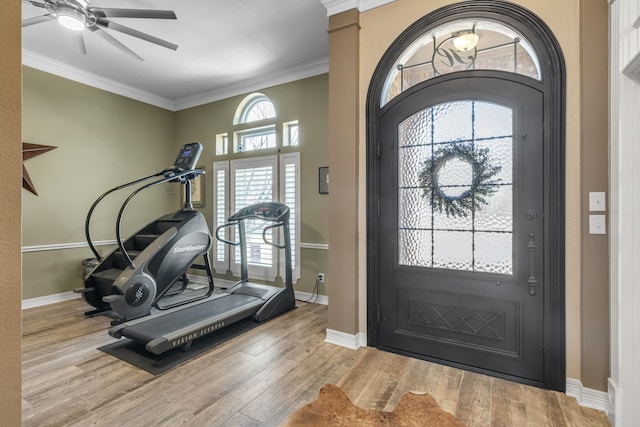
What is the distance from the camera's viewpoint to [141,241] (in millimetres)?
3871

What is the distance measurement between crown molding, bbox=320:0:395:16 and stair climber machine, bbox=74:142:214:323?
2.10 m

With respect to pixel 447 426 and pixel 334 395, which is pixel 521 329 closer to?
pixel 447 426

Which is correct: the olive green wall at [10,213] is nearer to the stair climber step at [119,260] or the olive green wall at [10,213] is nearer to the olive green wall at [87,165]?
the stair climber step at [119,260]

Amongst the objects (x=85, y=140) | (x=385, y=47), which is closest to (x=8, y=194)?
(x=385, y=47)

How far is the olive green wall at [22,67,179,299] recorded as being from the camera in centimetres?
381

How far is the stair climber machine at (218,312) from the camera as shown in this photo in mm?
2543

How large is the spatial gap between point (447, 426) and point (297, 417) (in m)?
0.83

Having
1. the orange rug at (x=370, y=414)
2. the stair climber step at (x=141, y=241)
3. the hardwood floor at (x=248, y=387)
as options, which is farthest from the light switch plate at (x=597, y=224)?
the stair climber step at (x=141, y=241)

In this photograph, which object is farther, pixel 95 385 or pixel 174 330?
pixel 174 330

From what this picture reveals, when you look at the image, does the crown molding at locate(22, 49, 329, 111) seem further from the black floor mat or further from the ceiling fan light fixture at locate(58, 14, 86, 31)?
the black floor mat

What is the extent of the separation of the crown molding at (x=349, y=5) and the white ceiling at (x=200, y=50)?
213mm

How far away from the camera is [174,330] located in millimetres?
2605

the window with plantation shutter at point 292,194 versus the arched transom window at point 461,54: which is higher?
the arched transom window at point 461,54

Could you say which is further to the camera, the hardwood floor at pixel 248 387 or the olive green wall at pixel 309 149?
the olive green wall at pixel 309 149
